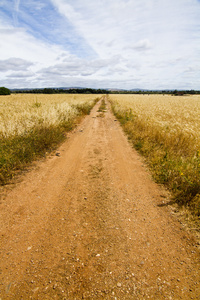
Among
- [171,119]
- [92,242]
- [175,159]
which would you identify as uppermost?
[171,119]

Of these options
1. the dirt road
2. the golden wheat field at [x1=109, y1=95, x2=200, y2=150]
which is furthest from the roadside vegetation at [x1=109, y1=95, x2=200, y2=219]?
the dirt road

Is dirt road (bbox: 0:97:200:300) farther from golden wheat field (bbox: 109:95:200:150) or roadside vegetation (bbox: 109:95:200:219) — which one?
golden wheat field (bbox: 109:95:200:150)

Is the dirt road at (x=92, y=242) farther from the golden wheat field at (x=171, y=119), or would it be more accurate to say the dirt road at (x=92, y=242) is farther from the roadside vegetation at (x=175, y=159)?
the golden wheat field at (x=171, y=119)

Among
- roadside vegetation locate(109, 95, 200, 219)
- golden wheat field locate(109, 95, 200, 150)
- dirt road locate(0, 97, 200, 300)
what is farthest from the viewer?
golden wheat field locate(109, 95, 200, 150)

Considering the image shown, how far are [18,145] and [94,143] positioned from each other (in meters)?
3.62

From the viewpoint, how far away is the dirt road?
2.14 metres

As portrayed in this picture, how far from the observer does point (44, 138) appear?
7273mm

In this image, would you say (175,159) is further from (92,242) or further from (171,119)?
(171,119)

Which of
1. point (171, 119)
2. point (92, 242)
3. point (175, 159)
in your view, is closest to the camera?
point (92, 242)

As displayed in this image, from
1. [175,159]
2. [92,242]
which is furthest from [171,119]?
[92,242]

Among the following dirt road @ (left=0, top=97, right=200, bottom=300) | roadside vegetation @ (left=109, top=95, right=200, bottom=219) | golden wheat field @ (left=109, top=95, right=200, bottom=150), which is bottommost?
dirt road @ (left=0, top=97, right=200, bottom=300)

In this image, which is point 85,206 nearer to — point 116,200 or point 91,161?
point 116,200

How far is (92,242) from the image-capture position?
2.79m

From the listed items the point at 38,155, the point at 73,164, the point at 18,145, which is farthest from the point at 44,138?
the point at 73,164
